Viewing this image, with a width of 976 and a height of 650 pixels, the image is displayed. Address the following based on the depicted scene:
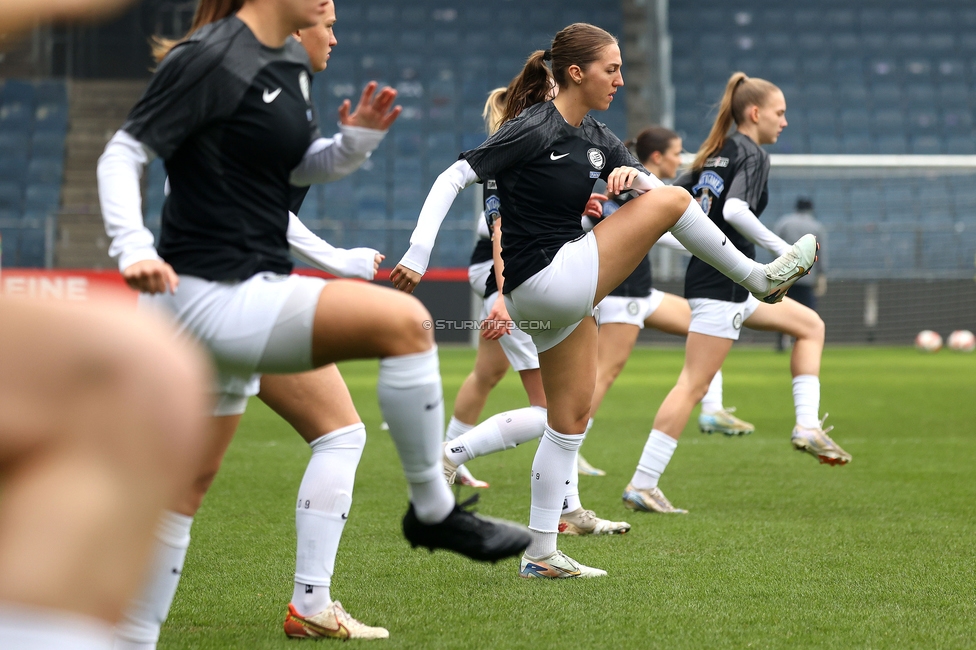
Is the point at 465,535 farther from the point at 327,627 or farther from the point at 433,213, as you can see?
the point at 433,213

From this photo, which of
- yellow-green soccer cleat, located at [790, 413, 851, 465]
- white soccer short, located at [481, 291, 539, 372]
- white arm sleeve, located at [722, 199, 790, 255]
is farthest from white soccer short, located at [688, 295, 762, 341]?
white soccer short, located at [481, 291, 539, 372]

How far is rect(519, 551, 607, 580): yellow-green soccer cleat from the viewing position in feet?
13.2

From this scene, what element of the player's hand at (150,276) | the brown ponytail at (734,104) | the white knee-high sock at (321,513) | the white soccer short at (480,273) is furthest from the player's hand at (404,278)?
the white soccer short at (480,273)

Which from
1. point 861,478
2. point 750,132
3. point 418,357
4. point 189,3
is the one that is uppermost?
point 189,3

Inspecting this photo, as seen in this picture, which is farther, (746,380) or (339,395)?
(746,380)

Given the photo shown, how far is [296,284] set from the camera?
2480 millimetres

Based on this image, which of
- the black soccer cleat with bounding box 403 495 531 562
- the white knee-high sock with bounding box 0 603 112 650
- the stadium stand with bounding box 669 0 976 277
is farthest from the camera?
the stadium stand with bounding box 669 0 976 277

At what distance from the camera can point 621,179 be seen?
3.64m

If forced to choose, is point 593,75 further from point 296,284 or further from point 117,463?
point 117,463

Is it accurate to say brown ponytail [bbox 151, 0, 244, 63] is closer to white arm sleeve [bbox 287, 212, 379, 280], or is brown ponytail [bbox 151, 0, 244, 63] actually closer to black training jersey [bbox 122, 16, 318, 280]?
black training jersey [bbox 122, 16, 318, 280]

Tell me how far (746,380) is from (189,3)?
598 inches

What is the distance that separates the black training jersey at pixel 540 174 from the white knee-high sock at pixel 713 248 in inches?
10.4

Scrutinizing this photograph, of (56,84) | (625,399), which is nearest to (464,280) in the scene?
(625,399)

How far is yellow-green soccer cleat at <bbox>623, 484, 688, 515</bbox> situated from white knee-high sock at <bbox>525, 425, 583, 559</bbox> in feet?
4.62
